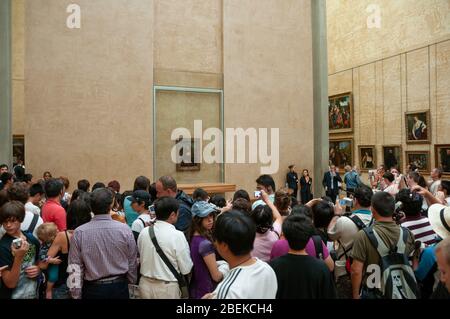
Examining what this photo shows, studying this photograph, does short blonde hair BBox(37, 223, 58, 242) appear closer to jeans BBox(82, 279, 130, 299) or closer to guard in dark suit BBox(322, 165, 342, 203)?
jeans BBox(82, 279, 130, 299)

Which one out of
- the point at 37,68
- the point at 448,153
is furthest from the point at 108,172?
the point at 448,153

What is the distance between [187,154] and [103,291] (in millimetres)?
11303

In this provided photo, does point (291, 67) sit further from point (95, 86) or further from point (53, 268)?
point (53, 268)

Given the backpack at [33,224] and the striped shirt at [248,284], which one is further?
the backpack at [33,224]

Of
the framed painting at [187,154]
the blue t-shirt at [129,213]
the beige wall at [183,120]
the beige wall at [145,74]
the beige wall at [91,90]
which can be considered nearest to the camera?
the blue t-shirt at [129,213]

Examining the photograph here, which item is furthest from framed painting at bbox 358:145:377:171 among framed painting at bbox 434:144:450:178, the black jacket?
the black jacket

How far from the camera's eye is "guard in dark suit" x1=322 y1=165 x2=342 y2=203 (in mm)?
15367

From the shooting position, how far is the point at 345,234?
409 centimetres

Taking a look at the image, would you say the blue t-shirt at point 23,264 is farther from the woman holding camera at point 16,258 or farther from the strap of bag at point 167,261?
the strap of bag at point 167,261

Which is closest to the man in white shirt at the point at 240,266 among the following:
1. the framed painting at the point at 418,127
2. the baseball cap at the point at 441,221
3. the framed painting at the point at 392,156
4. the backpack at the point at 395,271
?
the backpack at the point at 395,271

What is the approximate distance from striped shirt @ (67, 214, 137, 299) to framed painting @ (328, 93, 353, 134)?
63.4ft

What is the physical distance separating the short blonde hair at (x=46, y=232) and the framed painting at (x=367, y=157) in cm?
1837

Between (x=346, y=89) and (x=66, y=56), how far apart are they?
14.7 metres

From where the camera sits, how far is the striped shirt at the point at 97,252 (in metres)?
3.53
